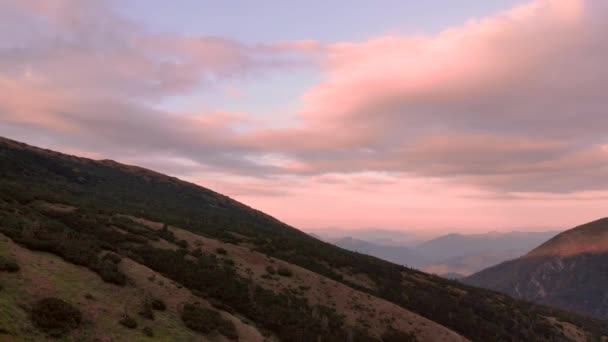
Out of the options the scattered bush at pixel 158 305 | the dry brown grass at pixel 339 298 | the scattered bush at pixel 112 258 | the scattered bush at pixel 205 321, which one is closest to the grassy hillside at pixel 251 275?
the scattered bush at pixel 112 258

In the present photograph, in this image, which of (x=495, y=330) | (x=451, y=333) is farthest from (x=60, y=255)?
(x=495, y=330)

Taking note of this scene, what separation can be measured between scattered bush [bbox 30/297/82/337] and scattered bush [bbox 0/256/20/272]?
9.76 feet

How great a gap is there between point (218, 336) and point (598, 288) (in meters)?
221

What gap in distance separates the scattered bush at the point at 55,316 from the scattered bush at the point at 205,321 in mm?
5784

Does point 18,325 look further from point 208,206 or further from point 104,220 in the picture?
point 208,206

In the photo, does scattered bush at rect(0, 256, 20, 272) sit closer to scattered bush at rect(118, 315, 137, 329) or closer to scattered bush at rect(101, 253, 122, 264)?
scattered bush at rect(118, 315, 137, 329)

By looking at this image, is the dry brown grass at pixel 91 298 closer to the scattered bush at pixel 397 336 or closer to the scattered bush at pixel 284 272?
the scattered bush at pixel 397 336

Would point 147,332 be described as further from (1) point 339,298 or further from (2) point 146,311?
(1) point 339,298

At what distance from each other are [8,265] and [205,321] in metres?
9.62

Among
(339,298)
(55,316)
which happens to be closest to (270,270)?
(339,298)

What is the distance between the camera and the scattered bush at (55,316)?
14.0 metres

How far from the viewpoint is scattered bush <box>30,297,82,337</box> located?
14.0 metres

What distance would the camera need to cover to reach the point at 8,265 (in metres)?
17.0

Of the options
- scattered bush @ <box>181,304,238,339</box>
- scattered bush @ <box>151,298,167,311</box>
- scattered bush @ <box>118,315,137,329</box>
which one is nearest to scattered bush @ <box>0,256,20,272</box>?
scattered bush @ <box>118,315,137,329</box>
